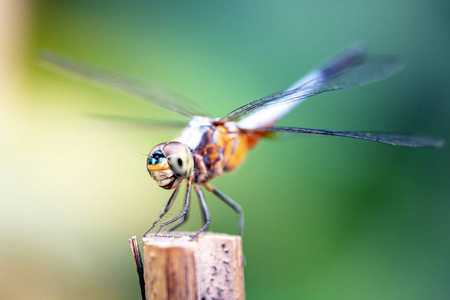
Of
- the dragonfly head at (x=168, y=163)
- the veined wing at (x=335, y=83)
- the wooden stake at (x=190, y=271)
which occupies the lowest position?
the wooden stake at (x=190, y=271)

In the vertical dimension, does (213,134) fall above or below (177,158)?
above

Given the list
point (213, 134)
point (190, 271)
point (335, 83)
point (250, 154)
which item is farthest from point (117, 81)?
point (190, 271)

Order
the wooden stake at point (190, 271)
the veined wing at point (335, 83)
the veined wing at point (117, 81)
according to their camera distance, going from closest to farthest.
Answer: the wooden stake at point (190, 271) < the veined wing at point (335, 83) < the veined wing at point (117, 81)

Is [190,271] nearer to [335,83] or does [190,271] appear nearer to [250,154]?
[335,83]

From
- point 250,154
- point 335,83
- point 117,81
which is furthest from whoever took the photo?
point 250,154

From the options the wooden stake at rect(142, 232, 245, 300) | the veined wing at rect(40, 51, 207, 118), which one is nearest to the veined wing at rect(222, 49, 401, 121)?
the veined wing at rect(40, 51, 207, 118)

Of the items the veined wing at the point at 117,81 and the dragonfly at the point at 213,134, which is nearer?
the dragonfly at the point at 213,134

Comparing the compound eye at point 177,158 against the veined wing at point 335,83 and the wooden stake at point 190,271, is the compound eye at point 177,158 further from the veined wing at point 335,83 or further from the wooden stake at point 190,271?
the wooden stake at point 190,271

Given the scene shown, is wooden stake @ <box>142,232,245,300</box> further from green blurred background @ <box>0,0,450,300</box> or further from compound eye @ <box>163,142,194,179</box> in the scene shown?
green blurred background @ <box>0,0,450,300</box>

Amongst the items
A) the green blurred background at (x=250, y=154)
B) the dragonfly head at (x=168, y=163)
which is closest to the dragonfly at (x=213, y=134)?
the dragonfly head at (x=168, y=163)
